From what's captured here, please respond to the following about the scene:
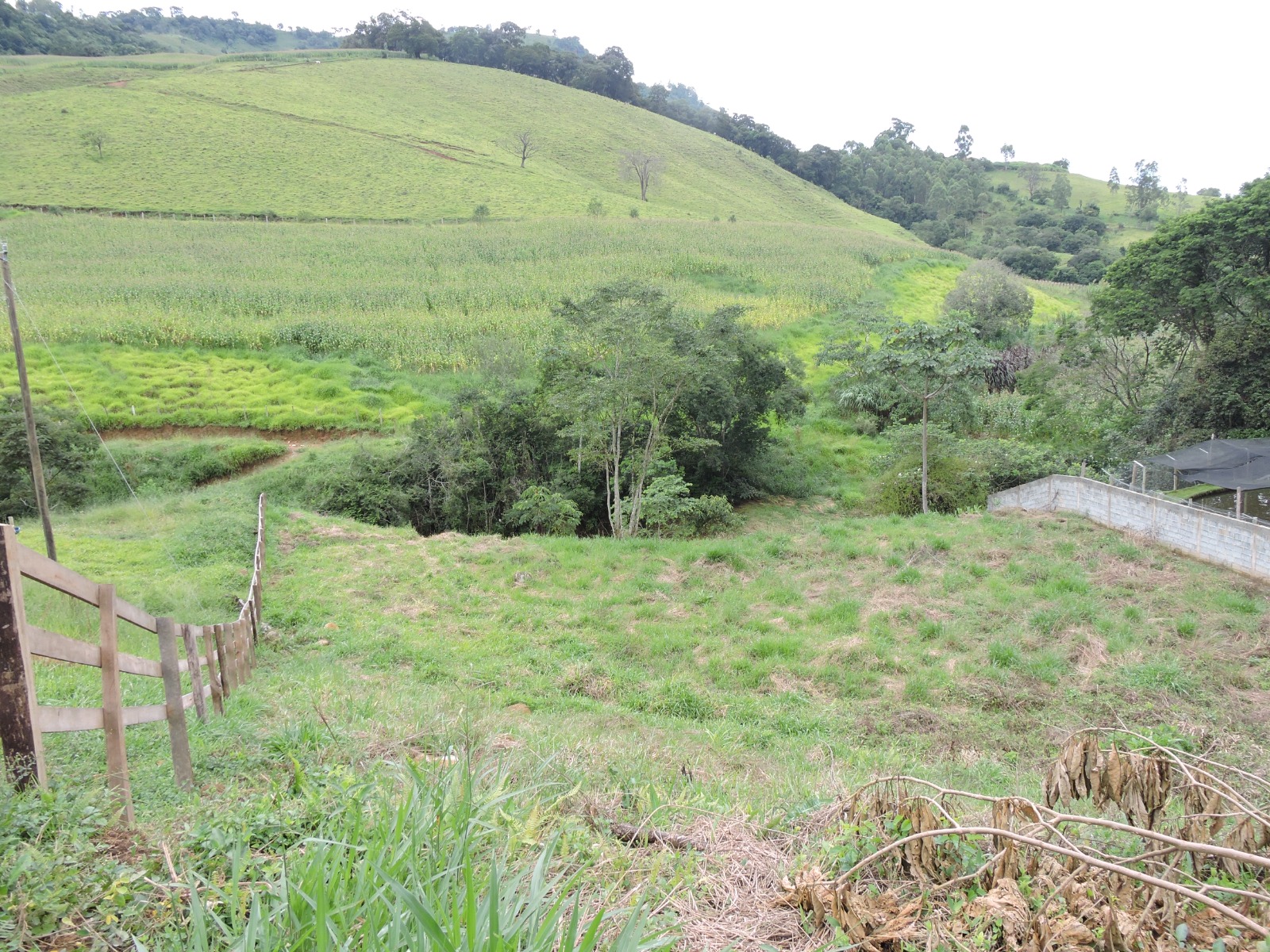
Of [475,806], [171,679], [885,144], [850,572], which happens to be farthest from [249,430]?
[885,144]

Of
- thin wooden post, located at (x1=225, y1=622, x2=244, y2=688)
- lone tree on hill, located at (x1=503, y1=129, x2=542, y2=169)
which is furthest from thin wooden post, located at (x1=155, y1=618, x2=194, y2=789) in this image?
lone tree on hill, located at (x1=503, y1=129, x2=542, y2=169)

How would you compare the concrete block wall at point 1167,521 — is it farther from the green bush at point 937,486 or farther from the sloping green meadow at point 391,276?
the sloping green meadow at point 391,276

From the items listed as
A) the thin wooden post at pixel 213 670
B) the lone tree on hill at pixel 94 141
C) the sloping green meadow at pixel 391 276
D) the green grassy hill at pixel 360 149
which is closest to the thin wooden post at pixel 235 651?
the thin wooden post at pixel 213 670

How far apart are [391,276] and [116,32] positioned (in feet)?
373

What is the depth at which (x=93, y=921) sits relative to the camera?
2.11 metres

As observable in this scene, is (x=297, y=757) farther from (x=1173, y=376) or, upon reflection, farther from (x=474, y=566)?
(x=1173, y=376)

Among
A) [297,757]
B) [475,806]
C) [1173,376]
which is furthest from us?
[1173,376]

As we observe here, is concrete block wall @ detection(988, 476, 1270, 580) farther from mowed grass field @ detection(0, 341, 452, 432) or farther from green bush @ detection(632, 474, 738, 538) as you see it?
mowed grass field @ detection(0, 341, 452, 432)

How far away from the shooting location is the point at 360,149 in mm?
65188

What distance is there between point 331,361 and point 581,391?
17021mm

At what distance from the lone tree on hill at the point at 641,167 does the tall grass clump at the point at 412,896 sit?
70.3 meters

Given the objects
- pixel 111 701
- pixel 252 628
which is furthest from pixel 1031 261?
pixel 111 701

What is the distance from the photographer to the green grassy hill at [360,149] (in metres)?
55.1

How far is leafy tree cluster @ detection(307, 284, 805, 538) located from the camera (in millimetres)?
17531
